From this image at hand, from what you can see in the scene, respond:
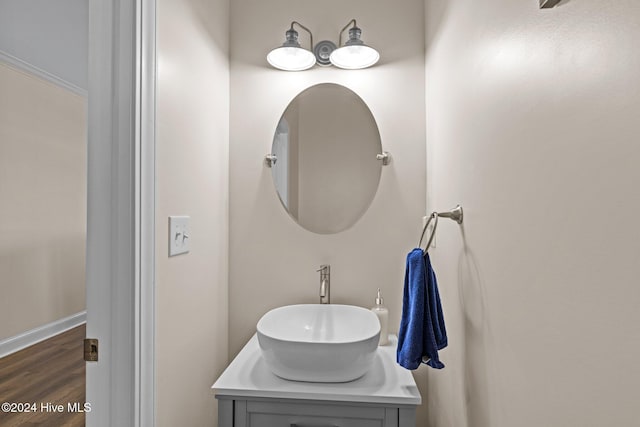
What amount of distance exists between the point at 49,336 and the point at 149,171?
9.54 feet

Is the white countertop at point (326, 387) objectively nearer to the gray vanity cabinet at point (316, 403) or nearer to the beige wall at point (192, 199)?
the gray vanity cabinet at point (316, 403)

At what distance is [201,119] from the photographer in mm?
1312

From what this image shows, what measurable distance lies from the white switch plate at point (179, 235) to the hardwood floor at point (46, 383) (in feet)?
4.36

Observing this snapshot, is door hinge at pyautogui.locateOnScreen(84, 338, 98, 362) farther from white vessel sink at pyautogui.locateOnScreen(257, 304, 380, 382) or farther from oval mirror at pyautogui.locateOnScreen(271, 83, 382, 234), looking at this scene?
oval mirror at pyautogui.locateOnScreen(271, 83, 382, 234)

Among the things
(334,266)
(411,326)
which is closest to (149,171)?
(411,326)

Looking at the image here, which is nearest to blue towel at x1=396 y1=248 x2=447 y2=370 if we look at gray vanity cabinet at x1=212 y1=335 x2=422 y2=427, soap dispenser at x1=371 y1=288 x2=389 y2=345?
gray vanity cabinet at x1=212 y1=335 x2=422 y2=427

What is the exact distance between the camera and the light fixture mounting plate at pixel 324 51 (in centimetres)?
159

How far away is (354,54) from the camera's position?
155 centimetres

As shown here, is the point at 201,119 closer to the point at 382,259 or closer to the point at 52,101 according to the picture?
the point at 382,259

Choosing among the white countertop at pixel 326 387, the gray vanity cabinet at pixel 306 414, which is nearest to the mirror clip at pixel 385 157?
the white countertop at pixel 326 387

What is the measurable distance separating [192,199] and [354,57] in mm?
902

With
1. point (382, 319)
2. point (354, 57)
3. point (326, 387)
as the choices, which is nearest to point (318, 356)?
point (326, 387)

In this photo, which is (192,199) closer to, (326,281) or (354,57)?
(326,281)

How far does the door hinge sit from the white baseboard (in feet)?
7.76
